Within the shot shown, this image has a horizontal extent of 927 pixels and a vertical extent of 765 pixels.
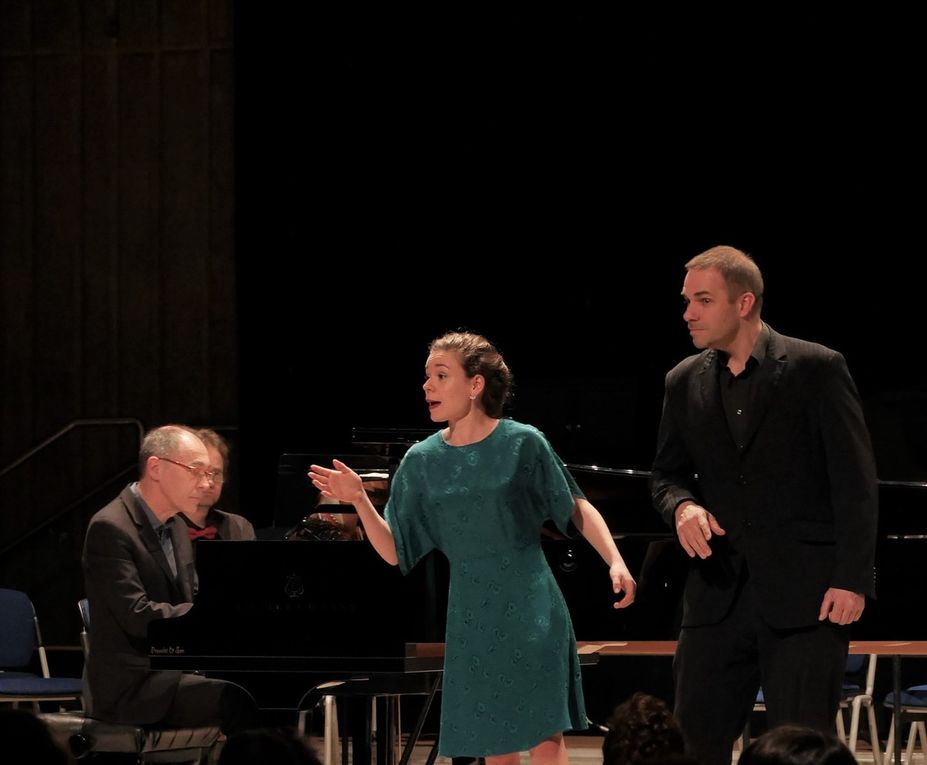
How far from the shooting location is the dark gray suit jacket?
4207 mm

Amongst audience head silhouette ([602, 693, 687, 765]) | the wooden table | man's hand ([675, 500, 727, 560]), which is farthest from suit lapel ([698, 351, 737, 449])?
the wooden table

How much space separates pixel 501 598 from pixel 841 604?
2.58 feet

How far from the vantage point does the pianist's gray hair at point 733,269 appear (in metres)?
3.32

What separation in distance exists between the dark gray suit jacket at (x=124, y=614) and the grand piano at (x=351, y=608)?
0.27m

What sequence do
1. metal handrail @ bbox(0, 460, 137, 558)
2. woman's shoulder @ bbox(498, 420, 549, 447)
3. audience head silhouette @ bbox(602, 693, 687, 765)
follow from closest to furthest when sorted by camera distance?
1. audience head silhouette @ bbox(602, 693, 687, 765)
2. woman's shoulder @ bbox(498, 420, 549, 447)
3. metal handrail @ bbox(0, 460, 137, 558)

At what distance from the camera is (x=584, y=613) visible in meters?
4.00

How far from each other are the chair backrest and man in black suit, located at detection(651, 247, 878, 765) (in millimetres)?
3625

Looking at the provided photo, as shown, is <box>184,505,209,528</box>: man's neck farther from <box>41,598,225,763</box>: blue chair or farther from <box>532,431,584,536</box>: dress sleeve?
<box>532,431,584,536</box>: dress sleeve

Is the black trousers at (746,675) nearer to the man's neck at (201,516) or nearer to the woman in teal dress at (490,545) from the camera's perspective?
the woman in teal dress at (490,545)

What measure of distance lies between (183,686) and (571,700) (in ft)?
4.21

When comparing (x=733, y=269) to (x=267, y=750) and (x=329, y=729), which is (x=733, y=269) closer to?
(x=267, y=750)

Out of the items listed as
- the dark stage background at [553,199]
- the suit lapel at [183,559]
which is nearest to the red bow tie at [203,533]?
the suit lapel at [183,559]

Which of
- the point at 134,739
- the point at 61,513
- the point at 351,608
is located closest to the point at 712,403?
the point at 351,608

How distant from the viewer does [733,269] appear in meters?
3.32
